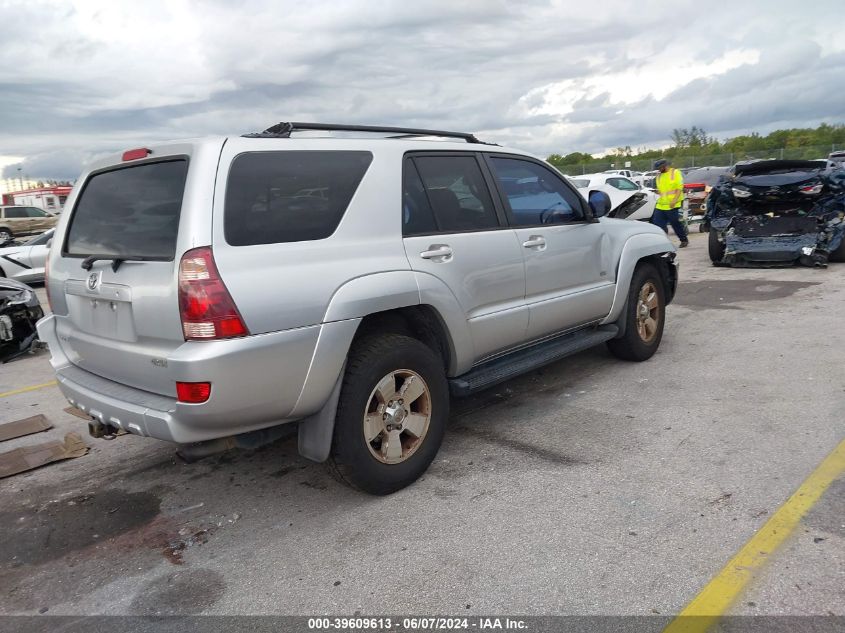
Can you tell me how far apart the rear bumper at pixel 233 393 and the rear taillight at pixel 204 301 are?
58 mm

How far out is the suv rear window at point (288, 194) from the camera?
3.01 metres

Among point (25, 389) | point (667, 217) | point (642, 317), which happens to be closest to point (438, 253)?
point (642, 317)

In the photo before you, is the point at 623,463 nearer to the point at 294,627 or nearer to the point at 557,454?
the point at 557,454

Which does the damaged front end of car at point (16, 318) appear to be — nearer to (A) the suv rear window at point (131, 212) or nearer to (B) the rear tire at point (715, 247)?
(A) the suv rear window at point (131, 212)

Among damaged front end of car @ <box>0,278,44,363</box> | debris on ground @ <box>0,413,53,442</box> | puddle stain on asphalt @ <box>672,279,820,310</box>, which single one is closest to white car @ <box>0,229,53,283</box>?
damaged front end of car @ <box>0,278,44,363</box>

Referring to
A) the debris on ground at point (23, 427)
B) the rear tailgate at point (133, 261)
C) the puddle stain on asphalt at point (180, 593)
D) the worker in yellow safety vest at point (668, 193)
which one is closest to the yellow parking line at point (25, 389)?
the debris on ground at point (23, 427)

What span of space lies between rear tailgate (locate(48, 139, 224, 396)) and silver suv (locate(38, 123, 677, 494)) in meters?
0.01

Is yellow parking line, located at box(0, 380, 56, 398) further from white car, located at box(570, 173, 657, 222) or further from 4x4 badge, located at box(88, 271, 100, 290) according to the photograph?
white car, located at box(570, 173, 657, 222)

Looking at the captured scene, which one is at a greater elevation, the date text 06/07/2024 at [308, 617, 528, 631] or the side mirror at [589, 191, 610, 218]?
the side mirror at [589, 191, 610, 218]

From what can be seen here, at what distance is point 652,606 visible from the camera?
8.32 feet

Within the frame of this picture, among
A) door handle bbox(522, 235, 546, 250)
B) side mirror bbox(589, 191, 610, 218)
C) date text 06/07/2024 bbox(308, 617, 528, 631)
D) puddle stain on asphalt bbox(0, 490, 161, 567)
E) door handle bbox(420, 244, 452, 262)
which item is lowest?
date text 06/07/2024 bbox(308, 617, 528, 631)

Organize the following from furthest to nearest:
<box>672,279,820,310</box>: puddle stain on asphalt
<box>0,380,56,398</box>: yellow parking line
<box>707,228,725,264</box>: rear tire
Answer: <box>707,228,725,264</box>: rear tire, <box>672,279,820,310</box>: puddle stain on asphalt, <box>0,380,56,398</box>: yellow parking line

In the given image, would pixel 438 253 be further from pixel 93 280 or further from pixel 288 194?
pixel 93 280

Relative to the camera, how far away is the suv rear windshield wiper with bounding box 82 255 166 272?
307 centimetres
